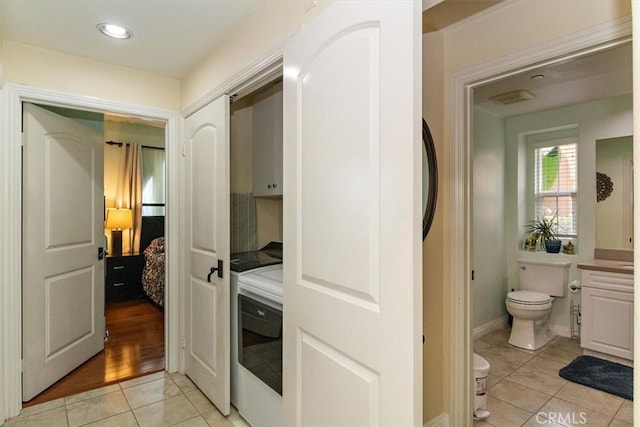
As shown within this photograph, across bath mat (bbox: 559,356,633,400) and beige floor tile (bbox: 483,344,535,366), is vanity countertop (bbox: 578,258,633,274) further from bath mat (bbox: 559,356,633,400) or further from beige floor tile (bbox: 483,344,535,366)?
beige floor tile (bbox: 483,344,535,366)

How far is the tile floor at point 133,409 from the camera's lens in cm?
207

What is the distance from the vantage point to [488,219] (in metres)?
3.67

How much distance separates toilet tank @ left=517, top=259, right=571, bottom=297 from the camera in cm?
354

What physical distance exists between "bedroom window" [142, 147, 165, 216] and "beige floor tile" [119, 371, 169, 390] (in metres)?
3.21

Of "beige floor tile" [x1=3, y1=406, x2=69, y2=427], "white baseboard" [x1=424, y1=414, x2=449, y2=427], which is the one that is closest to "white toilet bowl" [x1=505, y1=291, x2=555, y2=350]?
"white baseboard" [x1=424, y1=414, x2=449, y2=427]

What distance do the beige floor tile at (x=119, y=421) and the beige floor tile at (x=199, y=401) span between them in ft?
1.14

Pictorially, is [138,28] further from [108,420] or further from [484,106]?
[484,106]

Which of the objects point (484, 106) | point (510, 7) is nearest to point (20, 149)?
point (510, 7)

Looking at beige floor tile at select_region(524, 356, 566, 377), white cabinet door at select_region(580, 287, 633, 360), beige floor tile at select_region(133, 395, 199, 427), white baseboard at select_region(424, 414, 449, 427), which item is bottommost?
beige floor tile at select_region(524, 356, 566, 377)

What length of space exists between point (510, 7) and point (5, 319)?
3232 millimetres

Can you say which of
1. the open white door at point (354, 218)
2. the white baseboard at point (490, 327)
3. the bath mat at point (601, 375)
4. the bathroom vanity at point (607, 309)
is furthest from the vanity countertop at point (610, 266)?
the open white door at point (354, 218)

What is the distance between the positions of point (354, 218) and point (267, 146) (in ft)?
5.61

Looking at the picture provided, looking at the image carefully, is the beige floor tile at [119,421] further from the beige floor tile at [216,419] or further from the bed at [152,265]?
the bed at [152,265]

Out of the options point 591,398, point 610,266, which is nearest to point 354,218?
point 591,398
